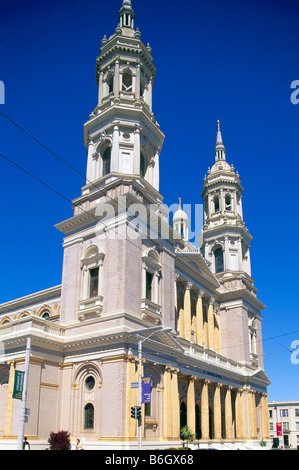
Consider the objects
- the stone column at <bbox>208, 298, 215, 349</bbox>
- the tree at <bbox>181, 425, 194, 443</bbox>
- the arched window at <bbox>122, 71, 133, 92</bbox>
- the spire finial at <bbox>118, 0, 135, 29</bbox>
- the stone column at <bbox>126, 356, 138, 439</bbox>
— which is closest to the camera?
the stone column at <bbox>126, 356, 138, 439</bbox>

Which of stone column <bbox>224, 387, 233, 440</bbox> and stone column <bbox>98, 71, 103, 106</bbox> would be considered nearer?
stone column <bbox>98, 71, 103, 106</bbox>

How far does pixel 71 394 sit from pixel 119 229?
41.6 feet

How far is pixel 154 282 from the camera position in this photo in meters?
38.4

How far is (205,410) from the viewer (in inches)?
1719

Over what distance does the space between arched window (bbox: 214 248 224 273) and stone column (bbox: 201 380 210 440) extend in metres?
18.8

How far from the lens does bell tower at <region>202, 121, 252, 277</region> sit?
60.7 m

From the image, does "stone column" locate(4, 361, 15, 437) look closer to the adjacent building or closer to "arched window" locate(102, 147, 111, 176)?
"arched window" locate(102, 147, 111, 176)

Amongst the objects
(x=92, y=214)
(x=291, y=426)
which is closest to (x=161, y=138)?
(x=92, y=214)

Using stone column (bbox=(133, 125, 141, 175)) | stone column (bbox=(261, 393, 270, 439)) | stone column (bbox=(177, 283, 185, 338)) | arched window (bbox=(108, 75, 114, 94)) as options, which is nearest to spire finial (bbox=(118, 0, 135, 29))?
arched window (bbox=(108, 75, 114, 94))

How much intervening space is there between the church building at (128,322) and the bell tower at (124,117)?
118 mm

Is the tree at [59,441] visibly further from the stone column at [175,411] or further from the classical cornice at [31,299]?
the classical cornice at [31,299]

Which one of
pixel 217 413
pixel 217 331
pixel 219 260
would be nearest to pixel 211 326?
pixel 217 331

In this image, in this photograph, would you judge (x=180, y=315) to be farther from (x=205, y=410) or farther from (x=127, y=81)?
(x=127, y=81)

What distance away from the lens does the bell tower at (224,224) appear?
6072 cm
